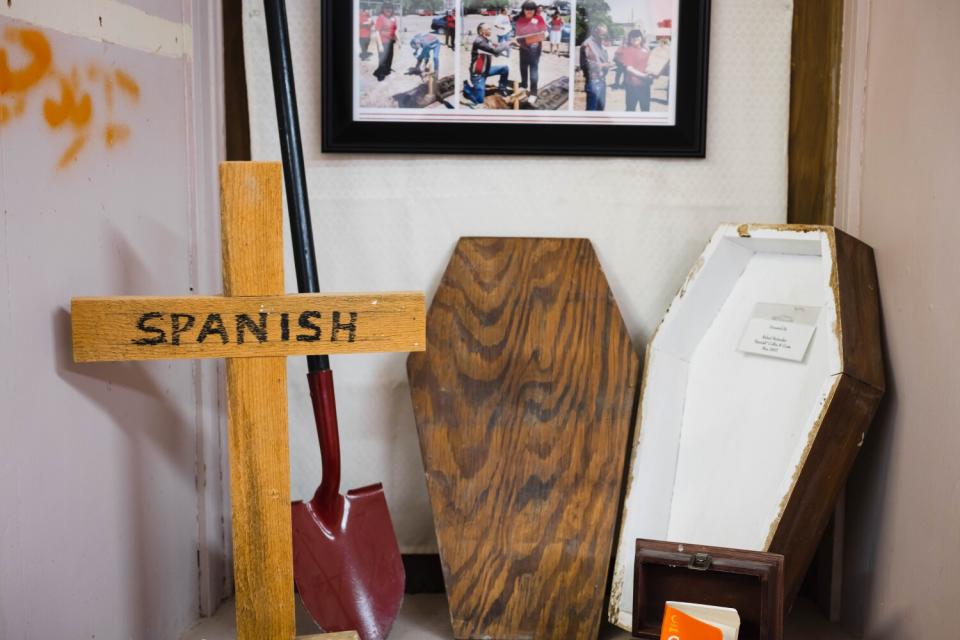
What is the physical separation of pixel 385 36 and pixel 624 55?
1.77 ft

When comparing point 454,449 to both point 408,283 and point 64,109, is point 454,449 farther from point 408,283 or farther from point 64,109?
point 64,109

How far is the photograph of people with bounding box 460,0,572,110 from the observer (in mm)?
1798

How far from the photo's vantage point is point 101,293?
4.40 ft

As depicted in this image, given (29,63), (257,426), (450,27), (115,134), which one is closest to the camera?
(29,63)

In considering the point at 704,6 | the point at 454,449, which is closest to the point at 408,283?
the point at 454,449

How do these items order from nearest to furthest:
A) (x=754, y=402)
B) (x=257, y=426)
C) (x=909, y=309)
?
1. (x=257, y=426)
2. (x=909, y=309)
3. (x=754, y=402)

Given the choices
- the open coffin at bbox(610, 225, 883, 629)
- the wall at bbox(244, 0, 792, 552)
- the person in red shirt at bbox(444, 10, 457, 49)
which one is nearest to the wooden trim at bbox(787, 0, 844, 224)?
the wall at bbox(244, 0, 792, 552)

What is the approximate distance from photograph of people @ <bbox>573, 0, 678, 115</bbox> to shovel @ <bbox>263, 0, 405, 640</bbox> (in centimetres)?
67

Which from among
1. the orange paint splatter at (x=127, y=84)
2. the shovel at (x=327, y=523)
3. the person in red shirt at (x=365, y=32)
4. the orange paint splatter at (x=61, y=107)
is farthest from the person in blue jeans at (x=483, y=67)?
the orange paint splatter at (x=61, y=107)

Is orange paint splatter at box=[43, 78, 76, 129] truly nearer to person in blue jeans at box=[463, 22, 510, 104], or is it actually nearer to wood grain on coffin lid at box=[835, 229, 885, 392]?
person in blue jeans at box=[463, 22, 510, 104]

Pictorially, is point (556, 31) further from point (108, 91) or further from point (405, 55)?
point (108, 91)

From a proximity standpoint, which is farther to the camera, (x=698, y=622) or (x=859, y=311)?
(x=859, y=311)

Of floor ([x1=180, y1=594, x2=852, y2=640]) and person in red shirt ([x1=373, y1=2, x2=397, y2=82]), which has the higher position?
person in red shirt ([x1=373, y1=2, x2=397, y2=82])

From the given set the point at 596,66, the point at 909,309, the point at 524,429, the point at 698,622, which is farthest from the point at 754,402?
the point at 596,66
